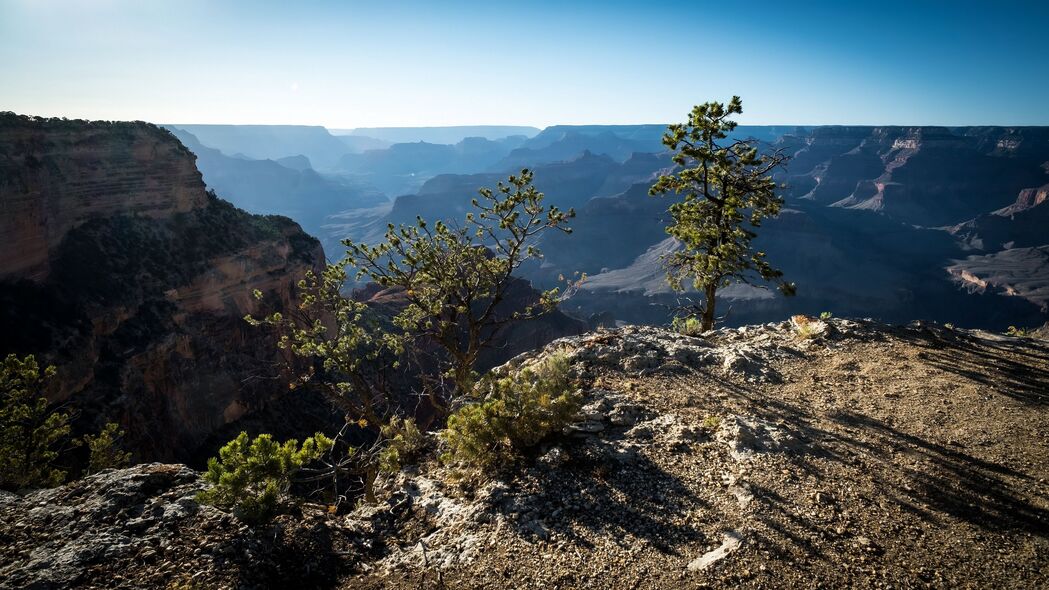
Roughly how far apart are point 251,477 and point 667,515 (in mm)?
5656

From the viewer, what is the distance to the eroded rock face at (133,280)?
28.2 metres

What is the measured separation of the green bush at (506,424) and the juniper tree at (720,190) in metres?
7.35

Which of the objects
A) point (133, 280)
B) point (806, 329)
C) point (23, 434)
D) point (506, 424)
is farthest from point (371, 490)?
point (133, 280)

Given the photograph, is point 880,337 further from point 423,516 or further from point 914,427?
point 423,516

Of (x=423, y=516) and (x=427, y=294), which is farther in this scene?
(x=427, y=294)

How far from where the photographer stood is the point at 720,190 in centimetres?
1445

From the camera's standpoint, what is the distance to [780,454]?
25.0 feet

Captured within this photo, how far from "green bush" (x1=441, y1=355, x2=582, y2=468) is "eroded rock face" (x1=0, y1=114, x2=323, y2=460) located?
26133 millimetres

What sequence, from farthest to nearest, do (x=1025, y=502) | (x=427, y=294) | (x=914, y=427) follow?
1. (x=427, y=294)
2. (x=914, y=427)
3. (x=1025, y=502)

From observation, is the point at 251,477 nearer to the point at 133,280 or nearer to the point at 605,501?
the point at 605,501

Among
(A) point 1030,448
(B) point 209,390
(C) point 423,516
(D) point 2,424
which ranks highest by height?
(A) point 1030,448

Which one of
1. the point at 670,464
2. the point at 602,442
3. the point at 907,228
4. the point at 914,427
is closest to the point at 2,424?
the point at 602,442

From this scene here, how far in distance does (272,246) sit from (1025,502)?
44.8 m

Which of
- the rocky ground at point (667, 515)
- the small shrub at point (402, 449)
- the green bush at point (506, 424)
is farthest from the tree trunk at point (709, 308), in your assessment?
the small shrub at point (402, 449)
